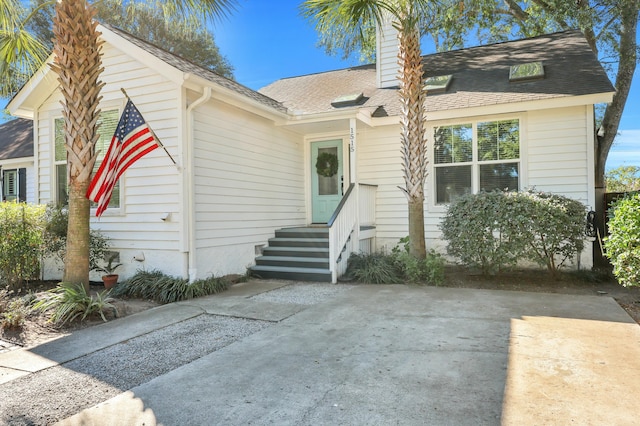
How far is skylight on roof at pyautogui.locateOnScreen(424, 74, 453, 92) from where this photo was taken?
8906 millimetres

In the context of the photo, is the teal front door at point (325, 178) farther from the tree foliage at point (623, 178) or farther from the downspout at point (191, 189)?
the tree foliage at point (623, 178)

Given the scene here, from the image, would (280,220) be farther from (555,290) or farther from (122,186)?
(555,290)

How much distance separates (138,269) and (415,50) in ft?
20.4

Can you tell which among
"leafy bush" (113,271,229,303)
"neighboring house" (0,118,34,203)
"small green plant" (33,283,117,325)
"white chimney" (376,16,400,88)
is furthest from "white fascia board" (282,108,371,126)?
"neighboring house" (0,118,34,203)

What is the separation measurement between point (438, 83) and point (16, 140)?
530 inches

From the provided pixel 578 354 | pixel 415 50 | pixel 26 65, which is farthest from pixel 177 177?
pixel 578 354

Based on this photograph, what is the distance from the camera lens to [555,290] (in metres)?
6.29

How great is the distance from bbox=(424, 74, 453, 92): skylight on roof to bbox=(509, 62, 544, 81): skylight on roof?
4.36 ft

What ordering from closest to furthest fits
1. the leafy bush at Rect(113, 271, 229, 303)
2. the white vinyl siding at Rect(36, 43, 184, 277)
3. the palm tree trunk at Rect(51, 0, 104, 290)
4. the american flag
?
1. the palm tree trunk at Rect(51, 0, 104, 290)
2. the american flag
3. the leafy bush at Rect(113, 271, 229, 303)
4. the white vinyl siding at Rect(36, 43, 184, 277)

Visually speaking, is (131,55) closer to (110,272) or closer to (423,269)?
(110,272)

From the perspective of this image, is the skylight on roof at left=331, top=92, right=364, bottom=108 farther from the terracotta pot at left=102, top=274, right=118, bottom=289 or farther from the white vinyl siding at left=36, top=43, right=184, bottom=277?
the terracotta pot at left=102, top=274, right=118, bottom=289

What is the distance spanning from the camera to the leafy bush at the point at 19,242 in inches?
246

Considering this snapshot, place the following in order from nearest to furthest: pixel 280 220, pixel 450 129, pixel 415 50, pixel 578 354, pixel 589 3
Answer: pixel 578 354 → pixel 415 50 → pixel 450 129 → pixel 280 220 → pixel 589 3

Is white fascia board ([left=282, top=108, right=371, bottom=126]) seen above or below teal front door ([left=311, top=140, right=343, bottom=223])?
above
